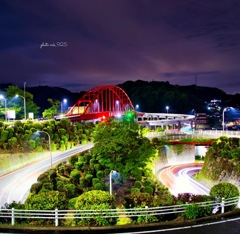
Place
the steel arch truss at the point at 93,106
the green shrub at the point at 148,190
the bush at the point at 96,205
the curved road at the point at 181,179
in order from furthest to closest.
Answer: the steel arch truss at the point at 93,106
the curved road at the point at 181,179
the green shrub at the point at 148,190
the bush at the point at 96,205

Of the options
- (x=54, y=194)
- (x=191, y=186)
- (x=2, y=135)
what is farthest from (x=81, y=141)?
(x=54, y=194)

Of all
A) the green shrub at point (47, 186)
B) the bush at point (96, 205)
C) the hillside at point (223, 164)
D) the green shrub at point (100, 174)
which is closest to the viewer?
the bush at point (96, 205)

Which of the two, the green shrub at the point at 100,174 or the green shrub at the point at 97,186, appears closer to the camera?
the green shrub at the point at 97,186

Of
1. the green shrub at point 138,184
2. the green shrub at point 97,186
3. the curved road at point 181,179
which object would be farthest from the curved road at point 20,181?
the curved road at point 181,179

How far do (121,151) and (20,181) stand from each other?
1218 cm

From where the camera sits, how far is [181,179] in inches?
2062

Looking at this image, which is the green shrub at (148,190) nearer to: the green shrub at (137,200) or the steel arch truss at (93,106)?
the green shrub at (137,200)

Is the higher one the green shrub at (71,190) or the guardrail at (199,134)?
the guardrail at (199,134)

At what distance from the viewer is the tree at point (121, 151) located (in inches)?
1628

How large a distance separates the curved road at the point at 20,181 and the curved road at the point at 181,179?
15.4 metres

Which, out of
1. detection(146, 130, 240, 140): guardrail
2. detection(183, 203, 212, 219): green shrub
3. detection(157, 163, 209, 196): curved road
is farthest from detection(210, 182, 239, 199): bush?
detection(146, 130, 240, 140): guardrail

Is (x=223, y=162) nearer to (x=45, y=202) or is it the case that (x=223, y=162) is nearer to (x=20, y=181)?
(x=20, y=181)

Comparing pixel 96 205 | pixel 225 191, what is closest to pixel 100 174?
pixel 225 191

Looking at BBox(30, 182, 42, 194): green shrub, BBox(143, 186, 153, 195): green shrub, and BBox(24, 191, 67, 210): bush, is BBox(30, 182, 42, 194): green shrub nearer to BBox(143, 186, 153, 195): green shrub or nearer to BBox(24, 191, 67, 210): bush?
BBox(143, 186, 153, 195): green shrub
